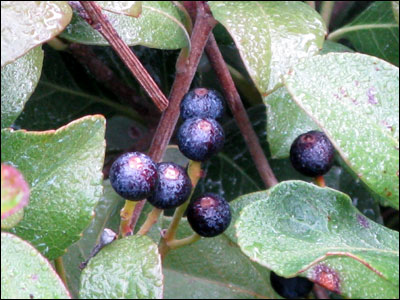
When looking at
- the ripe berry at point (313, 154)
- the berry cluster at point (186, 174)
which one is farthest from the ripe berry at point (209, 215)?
the ripe berry at point (313, 154)

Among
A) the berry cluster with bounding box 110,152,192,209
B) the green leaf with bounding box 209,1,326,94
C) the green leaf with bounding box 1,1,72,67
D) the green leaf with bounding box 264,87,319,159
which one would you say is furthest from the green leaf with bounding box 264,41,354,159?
the green leaf with bounding box 1,1,72,67

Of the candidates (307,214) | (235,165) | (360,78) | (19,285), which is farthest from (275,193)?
(235,165)

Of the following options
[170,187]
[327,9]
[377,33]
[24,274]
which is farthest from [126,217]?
[327,9]

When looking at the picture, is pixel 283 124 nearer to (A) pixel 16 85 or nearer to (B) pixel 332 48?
(B) pixel 332 48

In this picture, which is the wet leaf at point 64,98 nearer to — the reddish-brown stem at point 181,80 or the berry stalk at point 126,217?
the reddish-brown stem at point 181,80

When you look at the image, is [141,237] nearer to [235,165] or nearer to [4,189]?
[4,189]

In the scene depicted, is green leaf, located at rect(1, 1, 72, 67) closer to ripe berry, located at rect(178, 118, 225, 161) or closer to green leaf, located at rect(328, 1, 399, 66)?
ripe berry, located at rect(178, 118, 225, 161)

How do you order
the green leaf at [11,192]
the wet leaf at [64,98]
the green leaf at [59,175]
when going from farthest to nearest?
the wet leaf at [64,98]
the green leaf at [59,175]
the green leaf at [11,192]
